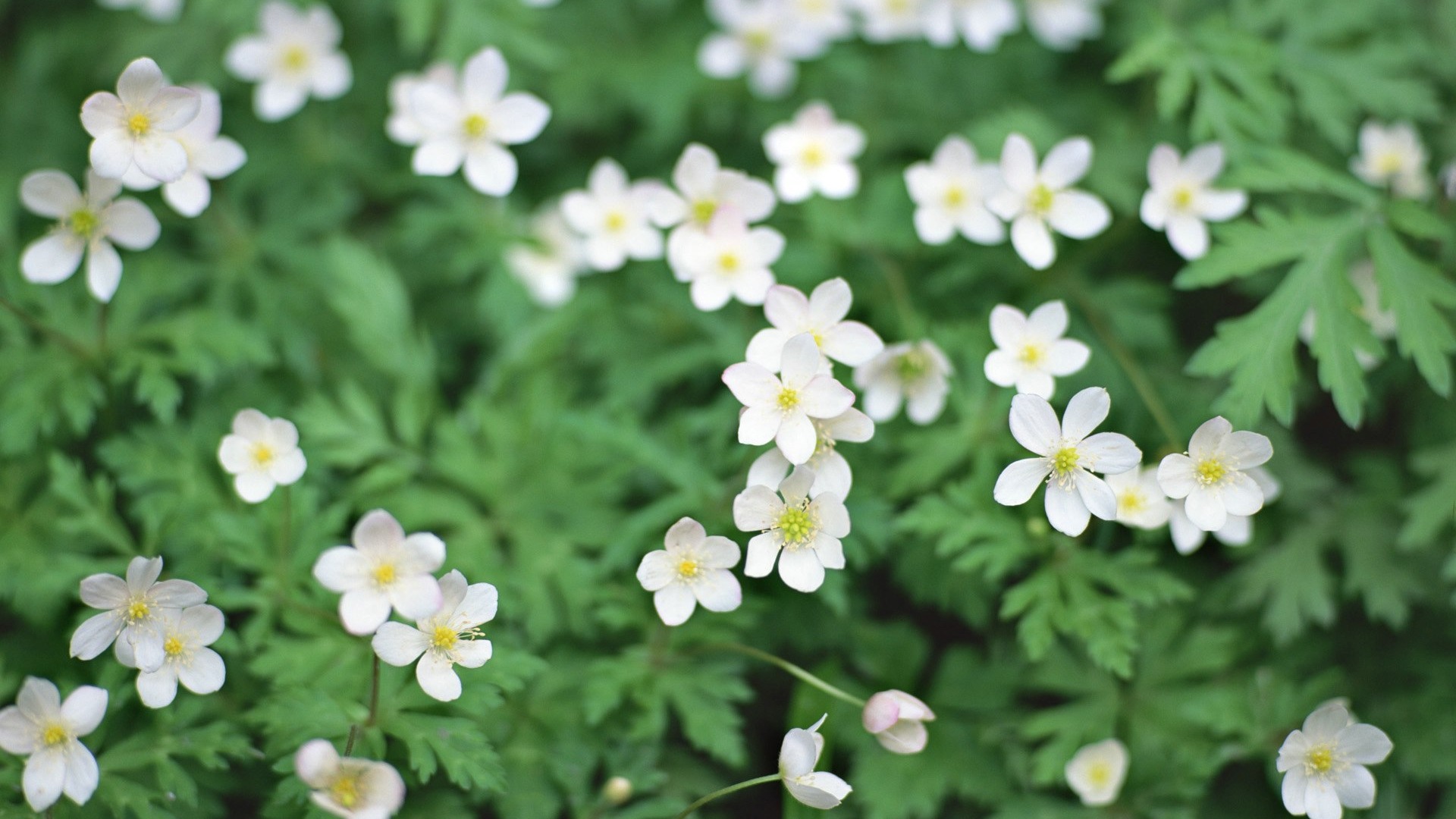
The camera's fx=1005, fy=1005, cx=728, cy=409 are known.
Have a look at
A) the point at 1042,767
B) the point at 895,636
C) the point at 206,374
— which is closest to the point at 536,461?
the point at 206,374

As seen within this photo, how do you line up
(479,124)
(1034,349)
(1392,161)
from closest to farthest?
(1034,349) → (479,124) → (1392,161)

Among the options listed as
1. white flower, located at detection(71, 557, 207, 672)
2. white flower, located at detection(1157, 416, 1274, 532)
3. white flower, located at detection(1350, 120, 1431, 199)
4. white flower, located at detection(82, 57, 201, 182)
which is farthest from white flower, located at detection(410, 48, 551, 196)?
white flower, located at detection(1350, 120, 1431, 199)

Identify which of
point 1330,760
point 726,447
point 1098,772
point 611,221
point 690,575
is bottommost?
point 1098,772

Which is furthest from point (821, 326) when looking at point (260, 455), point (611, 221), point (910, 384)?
point (260, 455)

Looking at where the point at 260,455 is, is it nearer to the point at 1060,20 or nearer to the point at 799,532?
the point at 799,532

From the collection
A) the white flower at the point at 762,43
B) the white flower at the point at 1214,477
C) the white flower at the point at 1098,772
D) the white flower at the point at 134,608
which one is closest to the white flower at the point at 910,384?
the white flower at the point at 1214,477

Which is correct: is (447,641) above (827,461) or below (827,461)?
below

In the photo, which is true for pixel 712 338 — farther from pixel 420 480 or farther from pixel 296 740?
pixel 296 740
